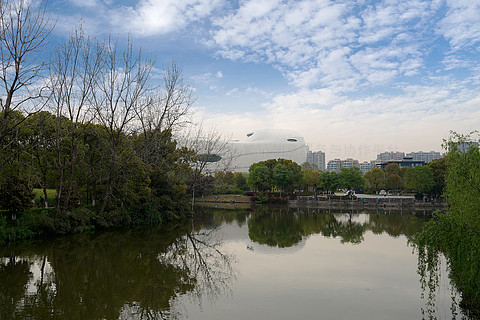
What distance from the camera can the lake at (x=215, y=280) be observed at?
21.8 feet

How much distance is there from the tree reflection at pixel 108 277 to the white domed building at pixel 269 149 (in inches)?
2236

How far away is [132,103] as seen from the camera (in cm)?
1895

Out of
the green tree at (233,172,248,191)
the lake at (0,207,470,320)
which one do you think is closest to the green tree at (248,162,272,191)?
the green tree at (233,172,248,191)

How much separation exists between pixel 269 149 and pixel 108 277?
63868mm

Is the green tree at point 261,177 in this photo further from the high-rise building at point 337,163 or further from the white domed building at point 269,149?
the high-rise building at point 337,163

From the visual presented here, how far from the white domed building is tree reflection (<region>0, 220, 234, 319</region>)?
5679 cm

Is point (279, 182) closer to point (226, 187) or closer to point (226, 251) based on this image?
point (226, 187)

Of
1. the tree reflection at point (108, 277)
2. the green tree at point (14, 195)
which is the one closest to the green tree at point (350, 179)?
the tree reflection at point (108, 277)

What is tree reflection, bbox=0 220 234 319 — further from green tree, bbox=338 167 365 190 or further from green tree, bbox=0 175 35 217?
green tree, bbox=338 167 365 190

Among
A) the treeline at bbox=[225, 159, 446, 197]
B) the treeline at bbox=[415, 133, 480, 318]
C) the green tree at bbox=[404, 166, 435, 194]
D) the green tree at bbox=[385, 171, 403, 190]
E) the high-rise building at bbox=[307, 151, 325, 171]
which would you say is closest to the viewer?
the treeline at bbox=[415, 133, 480, 318]

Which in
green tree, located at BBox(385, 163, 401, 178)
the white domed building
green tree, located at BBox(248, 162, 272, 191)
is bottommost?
green tree, located at BBox(248, 162, 272, 191)

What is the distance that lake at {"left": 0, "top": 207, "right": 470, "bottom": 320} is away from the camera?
666 centimetres

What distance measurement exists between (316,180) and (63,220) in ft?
122

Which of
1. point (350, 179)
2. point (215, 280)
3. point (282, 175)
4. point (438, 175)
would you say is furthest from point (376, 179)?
point (215, 280)
